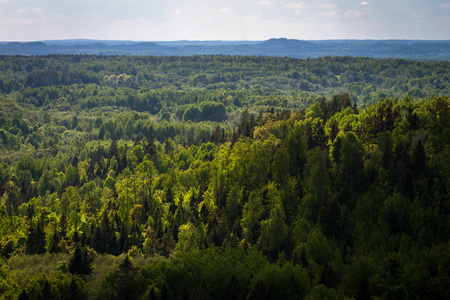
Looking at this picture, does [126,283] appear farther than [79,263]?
No

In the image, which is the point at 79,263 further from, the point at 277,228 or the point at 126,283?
Result: the point at 277,228

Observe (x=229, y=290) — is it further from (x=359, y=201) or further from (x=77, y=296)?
(x=359, y=201)

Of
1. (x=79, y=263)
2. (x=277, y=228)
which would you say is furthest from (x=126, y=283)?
(x=277, y=228)

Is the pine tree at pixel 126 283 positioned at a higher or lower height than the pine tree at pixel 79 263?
higher

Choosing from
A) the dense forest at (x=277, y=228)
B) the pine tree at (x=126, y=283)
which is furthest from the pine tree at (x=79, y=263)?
the pine tree at (x=126, y=283)

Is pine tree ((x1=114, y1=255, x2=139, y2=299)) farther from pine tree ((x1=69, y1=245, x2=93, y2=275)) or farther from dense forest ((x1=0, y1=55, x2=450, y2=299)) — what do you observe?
pine tree ((x1=69, y1=245, x2=93, y2=275))

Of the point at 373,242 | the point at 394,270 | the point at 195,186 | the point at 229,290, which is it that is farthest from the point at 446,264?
the point at 195,186

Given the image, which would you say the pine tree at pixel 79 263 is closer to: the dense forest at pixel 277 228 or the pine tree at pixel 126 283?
the dense forest at pixel 277 228

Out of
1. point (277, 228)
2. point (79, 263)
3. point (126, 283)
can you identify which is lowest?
point (79, 263)

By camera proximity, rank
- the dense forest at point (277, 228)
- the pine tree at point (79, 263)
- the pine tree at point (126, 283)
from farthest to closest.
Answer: the pine tree at point (79, 263) → the pine tree at point (126, 283) → the dense forest at point (277, 228)

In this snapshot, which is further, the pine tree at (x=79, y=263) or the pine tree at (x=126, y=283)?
the pine tree at (x=79, y=263)

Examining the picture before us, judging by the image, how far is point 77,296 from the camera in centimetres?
8238

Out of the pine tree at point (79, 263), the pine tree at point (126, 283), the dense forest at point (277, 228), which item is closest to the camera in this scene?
the dense forest at point (277, 228)

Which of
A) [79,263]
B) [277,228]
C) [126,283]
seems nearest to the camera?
[126,283]
